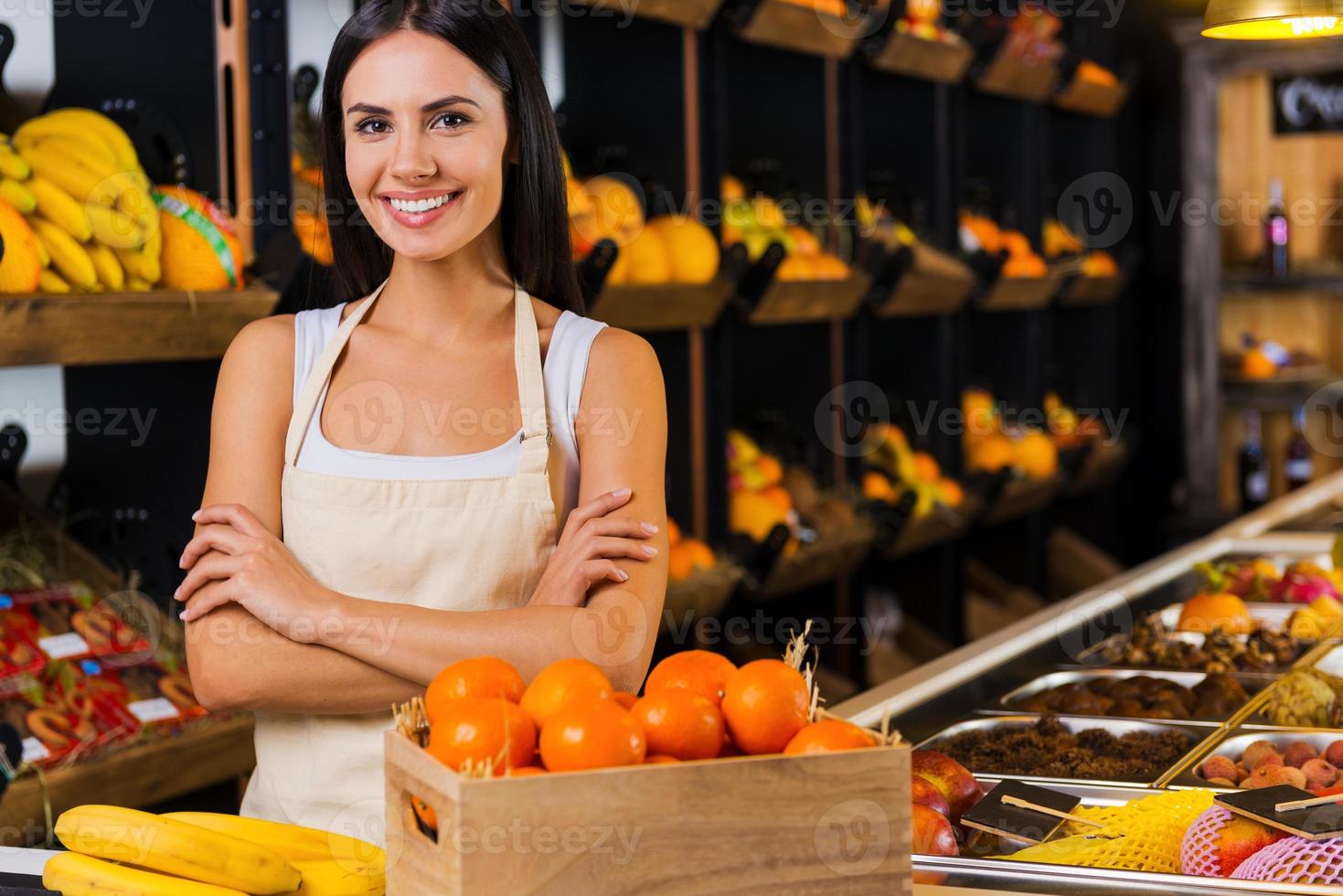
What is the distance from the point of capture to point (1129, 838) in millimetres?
1548

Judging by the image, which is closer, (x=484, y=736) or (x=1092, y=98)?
(x=484, y=736)

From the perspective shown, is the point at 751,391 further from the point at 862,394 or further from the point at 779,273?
the point at 779,273

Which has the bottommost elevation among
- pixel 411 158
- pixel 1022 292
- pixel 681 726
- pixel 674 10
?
pixel 681 726

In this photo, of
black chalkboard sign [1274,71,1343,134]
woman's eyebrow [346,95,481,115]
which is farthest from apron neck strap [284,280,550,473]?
black chalkboard sign [1274,71,1343,134]

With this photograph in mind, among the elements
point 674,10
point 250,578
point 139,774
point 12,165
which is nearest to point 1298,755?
point 250,578

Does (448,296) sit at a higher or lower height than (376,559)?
higher

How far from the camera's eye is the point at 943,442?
189 inches

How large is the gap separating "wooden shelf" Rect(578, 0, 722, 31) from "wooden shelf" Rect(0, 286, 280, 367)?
3.54ft

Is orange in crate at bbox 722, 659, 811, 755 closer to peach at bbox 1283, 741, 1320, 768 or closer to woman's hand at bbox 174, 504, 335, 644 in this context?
woman's hand at bbox 174, 504, 335, 644

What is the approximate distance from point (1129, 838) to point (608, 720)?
710 mm

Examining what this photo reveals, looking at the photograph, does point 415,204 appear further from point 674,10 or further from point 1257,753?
point 674,10

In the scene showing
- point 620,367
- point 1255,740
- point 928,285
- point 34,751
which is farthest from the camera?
point 928,285

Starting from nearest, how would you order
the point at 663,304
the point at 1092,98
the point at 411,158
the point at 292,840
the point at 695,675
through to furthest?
the point at 695,675 → the point at 292,840 → the point at 411,158 → the point at 663,304 → the point at 1092,98

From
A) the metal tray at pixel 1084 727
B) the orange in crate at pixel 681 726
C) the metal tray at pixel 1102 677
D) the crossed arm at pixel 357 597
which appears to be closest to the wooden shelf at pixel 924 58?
the metal tray at pixel 1102 677
